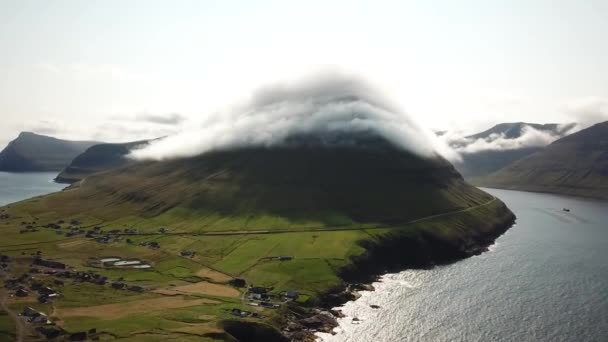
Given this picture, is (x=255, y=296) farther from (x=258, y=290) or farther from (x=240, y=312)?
(x=240, y=312)

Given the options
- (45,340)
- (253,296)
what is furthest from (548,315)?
(45,340)

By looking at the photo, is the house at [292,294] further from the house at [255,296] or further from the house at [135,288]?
the house at [135,288]

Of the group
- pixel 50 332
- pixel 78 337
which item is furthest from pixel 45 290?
pixel 78 337

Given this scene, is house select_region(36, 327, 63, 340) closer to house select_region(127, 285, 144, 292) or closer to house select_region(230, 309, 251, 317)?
house select_region(127, 285, 144, 292)

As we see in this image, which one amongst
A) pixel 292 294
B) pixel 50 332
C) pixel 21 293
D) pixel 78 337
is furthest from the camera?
pixel 292 294

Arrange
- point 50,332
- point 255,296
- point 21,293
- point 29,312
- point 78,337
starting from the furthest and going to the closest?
point 255,296
point 21,293
point 29,312
point 50,332
point 78,337

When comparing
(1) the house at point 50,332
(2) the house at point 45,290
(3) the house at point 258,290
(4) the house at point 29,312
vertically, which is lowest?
(3) the house at point 258,290

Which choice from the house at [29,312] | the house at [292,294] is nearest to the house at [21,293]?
the house at [29,312]

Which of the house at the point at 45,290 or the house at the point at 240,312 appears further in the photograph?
the house at the point at 45,290

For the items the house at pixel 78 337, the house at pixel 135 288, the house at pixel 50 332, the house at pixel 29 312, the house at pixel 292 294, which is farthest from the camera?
the house at pixel 135 288

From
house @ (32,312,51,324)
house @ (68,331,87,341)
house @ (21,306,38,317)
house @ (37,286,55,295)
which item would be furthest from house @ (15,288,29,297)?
house @ (68,331,87,341)

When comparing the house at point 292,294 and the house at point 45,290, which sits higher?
the house at point 45,290
